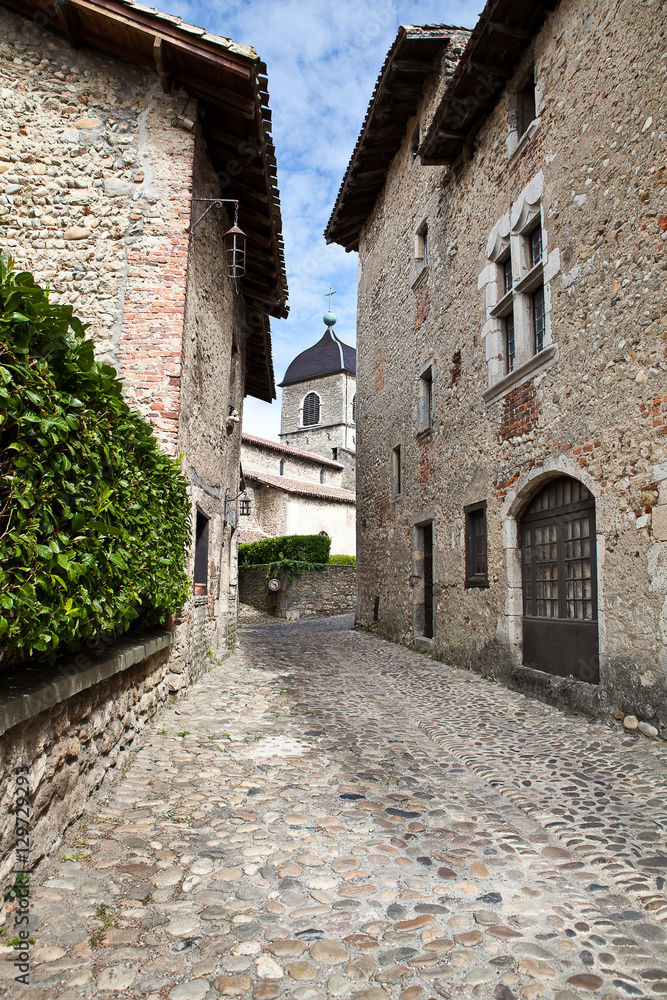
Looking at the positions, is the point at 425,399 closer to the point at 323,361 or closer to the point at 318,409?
the point at 318,409

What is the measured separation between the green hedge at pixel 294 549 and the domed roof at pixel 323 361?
2343cm

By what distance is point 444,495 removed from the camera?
9492 mm

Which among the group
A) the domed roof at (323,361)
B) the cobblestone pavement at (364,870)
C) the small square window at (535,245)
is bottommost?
the cobblestone pavement at (364,870)

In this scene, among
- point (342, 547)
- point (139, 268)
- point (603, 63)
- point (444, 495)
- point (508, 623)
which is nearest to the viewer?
point (603, 63)

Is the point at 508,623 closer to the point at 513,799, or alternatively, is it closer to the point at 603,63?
the point at 513,799

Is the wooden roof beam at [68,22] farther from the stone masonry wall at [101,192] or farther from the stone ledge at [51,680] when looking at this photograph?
the stone ledge at [51,680]

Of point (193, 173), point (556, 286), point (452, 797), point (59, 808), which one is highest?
point (193, 173)

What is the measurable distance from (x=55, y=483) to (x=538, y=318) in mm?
6134

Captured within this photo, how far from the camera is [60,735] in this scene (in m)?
2.76

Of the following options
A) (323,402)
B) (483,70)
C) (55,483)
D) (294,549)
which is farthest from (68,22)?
(323,402)

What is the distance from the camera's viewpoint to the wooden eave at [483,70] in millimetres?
6695

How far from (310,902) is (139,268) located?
568 centimetres

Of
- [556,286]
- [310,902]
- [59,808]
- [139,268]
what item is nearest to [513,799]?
[310,902]

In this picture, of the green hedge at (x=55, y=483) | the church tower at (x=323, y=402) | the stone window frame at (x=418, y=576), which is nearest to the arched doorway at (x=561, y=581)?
the stone window frame at (x=418, y=576)
